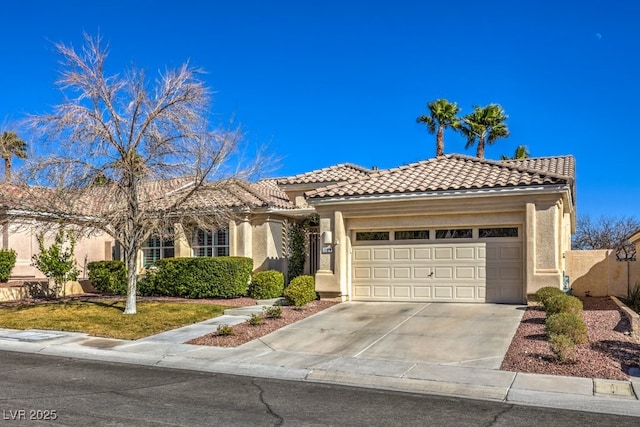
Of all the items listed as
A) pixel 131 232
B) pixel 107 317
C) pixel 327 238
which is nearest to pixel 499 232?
pixel 327 238

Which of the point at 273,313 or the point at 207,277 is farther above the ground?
the point at 207,277

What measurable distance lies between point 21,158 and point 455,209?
11.9 metres

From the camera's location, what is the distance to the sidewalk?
8.16m

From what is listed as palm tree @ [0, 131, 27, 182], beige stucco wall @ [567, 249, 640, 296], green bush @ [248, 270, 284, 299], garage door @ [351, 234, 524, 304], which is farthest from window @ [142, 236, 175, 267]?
beige stucco wall @ [567, 249, 640, 296]

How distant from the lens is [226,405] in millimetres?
7668

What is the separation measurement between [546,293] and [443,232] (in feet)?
11.8

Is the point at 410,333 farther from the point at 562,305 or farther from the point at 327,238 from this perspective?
the point at 327,238

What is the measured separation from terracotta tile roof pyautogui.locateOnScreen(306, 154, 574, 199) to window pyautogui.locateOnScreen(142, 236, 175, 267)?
7676 millimetres

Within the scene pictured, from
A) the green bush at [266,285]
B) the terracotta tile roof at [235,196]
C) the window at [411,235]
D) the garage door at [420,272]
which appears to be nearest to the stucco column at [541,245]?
the garage door at [420,272]

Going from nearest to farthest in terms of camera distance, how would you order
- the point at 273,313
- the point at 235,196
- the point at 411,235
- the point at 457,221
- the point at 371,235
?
the point at 273,313, the point at 457,221, the point at 411,235, the point at 371,235, the point at 235,196

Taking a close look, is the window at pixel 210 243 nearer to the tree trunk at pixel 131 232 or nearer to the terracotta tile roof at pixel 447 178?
the terracotta tile roof at pixel 447 178

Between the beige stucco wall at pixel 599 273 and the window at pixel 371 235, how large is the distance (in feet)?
20.5

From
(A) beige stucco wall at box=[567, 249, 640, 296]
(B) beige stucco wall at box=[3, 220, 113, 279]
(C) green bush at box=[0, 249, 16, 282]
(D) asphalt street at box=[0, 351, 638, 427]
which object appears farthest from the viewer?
(B) beige stucco wall at box=[3, 220, 113, 279]

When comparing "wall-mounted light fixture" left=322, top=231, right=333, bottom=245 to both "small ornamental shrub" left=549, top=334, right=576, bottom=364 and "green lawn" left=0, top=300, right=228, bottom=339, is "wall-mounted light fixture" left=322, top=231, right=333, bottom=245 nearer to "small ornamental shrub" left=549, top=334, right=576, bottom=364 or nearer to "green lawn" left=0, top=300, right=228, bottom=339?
"green lawn" left=0, top=300, right=228, bottom=339
